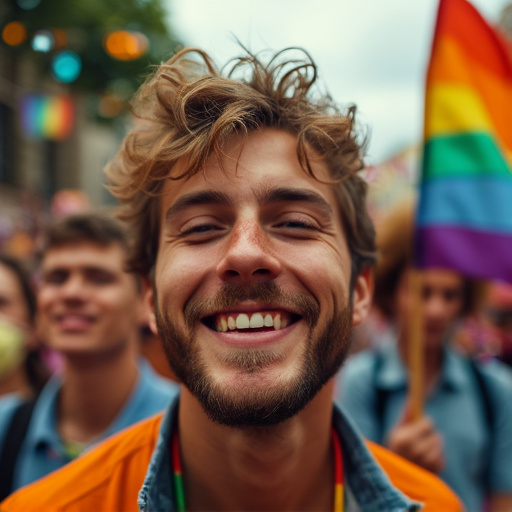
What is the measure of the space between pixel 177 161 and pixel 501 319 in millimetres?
6707

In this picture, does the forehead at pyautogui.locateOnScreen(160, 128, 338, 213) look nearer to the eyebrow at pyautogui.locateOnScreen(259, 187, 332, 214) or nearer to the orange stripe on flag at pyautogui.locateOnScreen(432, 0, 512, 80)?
the eyebrow at pyautogui.locateOnScreen(259, 187, 332, 214)

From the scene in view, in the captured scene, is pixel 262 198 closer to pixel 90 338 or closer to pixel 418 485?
pixel 418 485

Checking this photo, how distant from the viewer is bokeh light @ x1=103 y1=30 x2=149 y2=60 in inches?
381

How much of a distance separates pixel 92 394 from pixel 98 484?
1.26 meters

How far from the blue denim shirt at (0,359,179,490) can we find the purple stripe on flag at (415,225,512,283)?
1.34 m

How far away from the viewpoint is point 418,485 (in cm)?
204

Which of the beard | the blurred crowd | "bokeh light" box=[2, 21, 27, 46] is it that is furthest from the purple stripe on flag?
"bokeh light" box=[2, 21, 27, 46]

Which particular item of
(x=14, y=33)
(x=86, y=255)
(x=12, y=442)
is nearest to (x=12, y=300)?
(x=86, y=255)

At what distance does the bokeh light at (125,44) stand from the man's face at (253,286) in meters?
8.33

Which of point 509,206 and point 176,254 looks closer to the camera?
point 176,254

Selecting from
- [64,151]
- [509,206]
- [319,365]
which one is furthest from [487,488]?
[64,151]

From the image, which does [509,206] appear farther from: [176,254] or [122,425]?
[122,425]

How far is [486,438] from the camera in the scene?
9.75 feet

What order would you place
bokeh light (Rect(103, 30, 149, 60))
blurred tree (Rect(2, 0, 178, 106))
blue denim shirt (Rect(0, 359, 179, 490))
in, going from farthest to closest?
bokeh light (Rect(103, 30, 149, 60)) → blurred tree (Rect(2, 0, 178, 106)) → blue denim shirt (Rect(0, 359, 179, 490))
